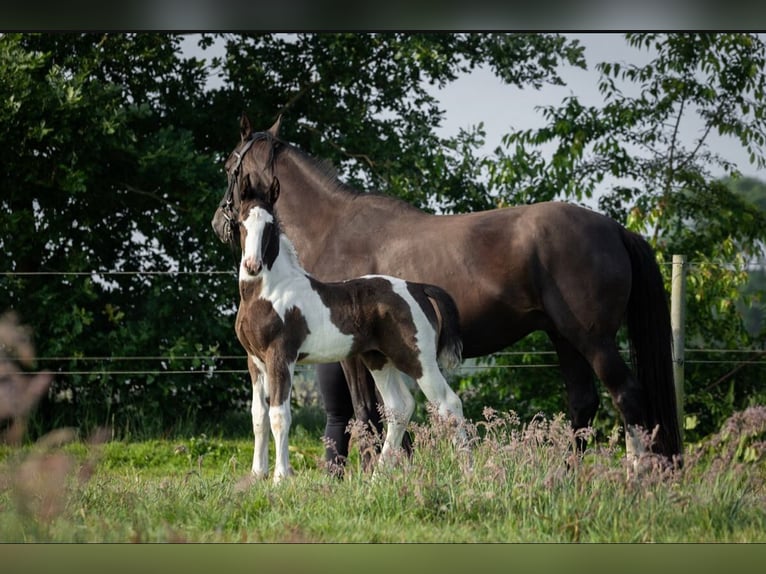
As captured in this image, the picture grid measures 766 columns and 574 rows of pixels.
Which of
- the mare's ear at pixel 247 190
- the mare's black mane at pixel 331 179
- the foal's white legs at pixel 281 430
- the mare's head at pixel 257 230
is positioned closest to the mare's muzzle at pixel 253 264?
the mare's head at pixel 257 230

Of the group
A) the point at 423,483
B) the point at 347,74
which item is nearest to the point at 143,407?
the point at 347,74

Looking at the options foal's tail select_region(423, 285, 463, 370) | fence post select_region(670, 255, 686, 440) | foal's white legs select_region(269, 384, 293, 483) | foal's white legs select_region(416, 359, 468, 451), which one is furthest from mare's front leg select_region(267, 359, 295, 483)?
fence post select_region(670, 255, 686, 440)

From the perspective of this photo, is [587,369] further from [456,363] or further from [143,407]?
[143,407]

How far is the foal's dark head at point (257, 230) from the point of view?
4.67m

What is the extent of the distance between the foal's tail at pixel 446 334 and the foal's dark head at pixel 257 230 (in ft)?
2.70

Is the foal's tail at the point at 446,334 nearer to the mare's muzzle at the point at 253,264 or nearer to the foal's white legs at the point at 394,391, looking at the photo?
the foal's white legs at the point at 394,391

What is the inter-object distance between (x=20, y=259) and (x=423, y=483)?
523 cm

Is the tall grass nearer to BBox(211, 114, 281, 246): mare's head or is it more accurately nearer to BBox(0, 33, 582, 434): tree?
BBox(211, 114, 281, 246): mare's head

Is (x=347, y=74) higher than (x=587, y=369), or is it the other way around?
(x=347, y=74)

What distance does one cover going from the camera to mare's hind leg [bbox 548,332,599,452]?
5895mm

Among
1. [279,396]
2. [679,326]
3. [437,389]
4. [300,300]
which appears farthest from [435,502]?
[679,326]

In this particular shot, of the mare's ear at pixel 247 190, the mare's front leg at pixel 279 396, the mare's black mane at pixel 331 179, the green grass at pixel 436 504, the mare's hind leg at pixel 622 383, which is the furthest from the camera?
the mare's black mane at pixel 331 179
